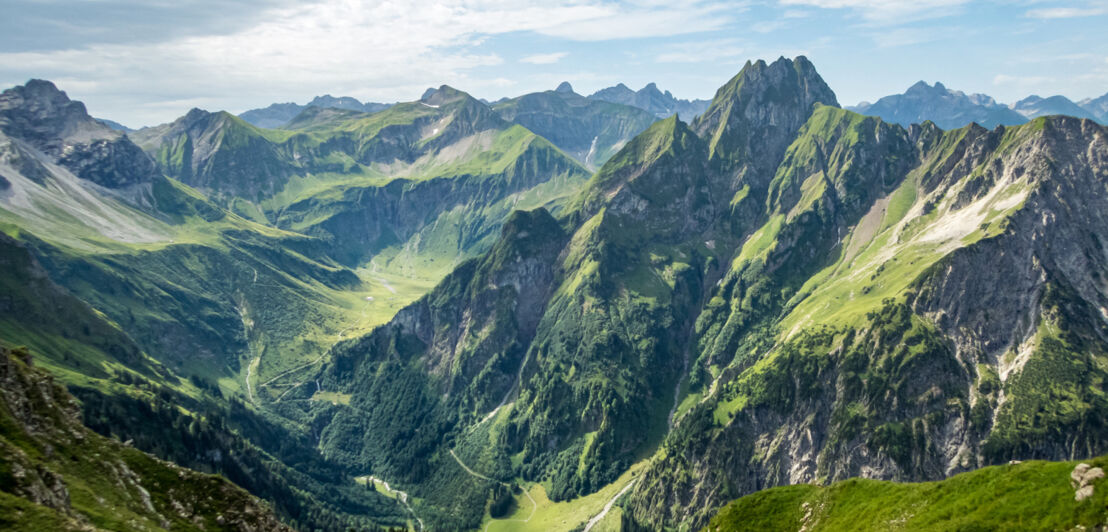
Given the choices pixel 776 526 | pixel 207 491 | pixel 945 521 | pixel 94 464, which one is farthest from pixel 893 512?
pixel 94 464

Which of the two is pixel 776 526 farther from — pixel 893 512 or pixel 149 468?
pixel 149 468

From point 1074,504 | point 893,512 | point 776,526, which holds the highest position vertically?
point 1074,504

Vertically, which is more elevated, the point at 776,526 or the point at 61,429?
the point at 61,429

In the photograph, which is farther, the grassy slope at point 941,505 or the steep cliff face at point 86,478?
the steep cliff face at point 86,478

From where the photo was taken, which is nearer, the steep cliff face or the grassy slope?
the grassy slope
